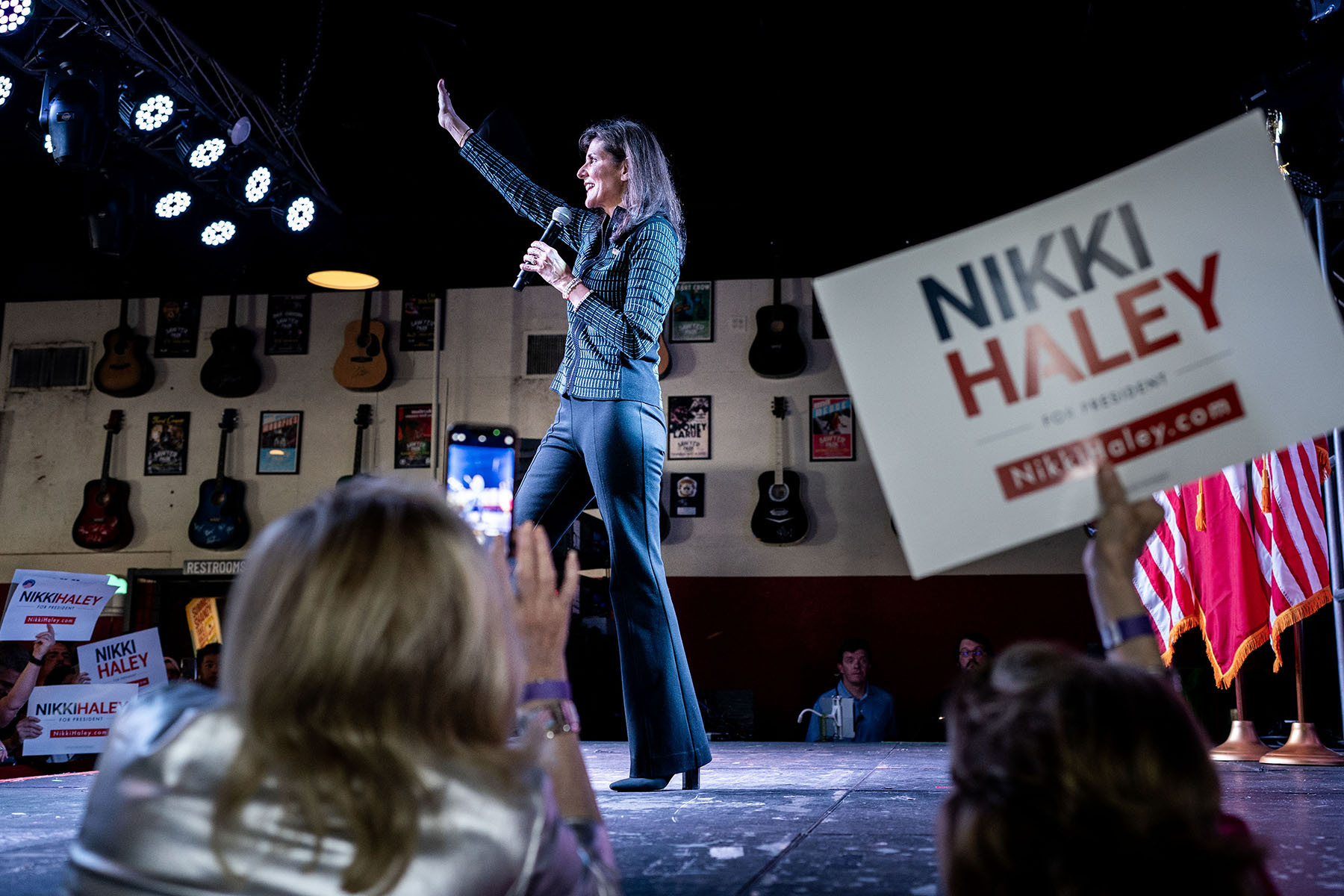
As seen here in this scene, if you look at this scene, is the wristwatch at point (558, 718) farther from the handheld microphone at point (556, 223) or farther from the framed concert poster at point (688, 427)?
the framed concert poster at point (688, 427)

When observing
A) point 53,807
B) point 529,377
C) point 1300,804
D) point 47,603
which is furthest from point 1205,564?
point 529,377

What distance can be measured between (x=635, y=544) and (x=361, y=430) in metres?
6.91

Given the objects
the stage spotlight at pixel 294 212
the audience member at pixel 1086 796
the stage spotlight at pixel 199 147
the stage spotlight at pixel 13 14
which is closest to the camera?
the audience member at pixel 1086 796

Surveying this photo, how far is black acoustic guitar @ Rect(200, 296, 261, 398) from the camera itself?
8.81 m

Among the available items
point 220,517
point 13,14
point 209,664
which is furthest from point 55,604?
point 220,517

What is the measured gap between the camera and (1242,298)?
1.16m

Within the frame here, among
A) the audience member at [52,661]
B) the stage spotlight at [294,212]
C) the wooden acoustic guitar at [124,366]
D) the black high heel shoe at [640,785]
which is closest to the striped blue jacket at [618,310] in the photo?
the black high heel shoe at [640,785]

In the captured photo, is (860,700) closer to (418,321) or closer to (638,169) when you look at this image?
(418,321)

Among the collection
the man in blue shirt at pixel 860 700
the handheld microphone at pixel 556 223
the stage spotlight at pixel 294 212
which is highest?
the stage spotlight at pixel 294 212

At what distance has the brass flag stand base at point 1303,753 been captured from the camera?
3.80 metres

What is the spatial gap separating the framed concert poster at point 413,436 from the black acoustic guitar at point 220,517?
128cm

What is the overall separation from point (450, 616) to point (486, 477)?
5.16m

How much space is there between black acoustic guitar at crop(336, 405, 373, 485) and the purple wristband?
792 cm

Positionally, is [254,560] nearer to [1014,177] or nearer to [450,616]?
[450,616]
